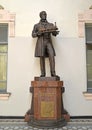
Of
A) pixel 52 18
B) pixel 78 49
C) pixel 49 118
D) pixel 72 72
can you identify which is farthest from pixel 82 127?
pixel 52 18

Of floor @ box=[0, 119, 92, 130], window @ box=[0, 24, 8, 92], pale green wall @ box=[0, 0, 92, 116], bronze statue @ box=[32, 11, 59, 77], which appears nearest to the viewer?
floor @ box=[0, 119, 92, 130]

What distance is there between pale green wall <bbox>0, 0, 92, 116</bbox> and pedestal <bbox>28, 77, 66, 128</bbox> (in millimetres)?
708

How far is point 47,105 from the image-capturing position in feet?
15.7

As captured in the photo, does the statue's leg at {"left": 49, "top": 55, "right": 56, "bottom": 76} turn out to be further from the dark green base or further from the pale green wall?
the dark green base

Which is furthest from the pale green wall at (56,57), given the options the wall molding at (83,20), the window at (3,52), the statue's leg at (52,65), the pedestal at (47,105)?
the pedestal at (47,105)

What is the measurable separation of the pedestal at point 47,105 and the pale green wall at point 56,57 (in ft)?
2.32

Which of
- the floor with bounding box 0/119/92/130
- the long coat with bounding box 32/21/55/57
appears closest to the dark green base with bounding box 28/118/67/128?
the floor with bounding box 0/119/92/130

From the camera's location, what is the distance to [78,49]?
5.67 meters

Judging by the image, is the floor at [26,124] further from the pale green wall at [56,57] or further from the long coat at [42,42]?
the long coat at [42,42]

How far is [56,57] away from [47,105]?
137 centimetres

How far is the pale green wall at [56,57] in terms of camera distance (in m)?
5.57

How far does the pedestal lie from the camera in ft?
15.6

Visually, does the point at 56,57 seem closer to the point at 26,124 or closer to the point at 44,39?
the point at 44,39

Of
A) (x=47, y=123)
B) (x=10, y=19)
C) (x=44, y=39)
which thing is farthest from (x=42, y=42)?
(x=47, y=123)
